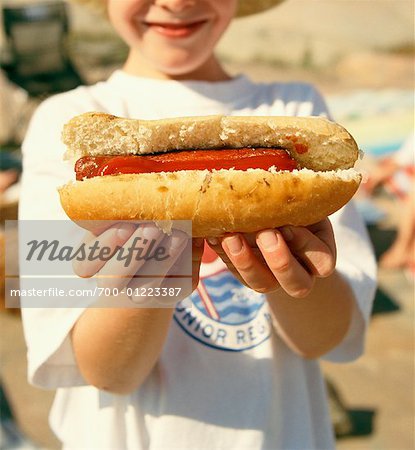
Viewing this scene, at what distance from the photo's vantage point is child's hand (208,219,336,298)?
1543mm

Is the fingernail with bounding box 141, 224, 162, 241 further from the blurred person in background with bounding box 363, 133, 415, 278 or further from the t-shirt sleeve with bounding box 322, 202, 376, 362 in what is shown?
the blurred person in background with bounding box 363, 133, 415, 278

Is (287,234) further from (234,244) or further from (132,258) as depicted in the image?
(132,258)

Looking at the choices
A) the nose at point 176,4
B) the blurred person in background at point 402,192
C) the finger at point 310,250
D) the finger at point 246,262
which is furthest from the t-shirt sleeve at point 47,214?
the blurred person in background at point 402,192

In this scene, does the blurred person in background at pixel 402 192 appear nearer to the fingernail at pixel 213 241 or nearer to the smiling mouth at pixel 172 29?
the smiling mouth at pixel 172 29

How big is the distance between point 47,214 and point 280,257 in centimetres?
76

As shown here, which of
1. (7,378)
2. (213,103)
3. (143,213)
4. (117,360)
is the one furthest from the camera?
(7,378)

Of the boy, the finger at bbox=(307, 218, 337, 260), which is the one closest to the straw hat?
the boy

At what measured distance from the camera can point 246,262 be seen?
1.55 meters

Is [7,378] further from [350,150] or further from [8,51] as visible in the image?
[8,51]

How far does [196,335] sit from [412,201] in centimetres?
554

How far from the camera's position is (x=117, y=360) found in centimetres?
184

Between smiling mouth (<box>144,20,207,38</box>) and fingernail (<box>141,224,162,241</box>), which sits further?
smiling mouth (<box>144,20,207,38</box>)

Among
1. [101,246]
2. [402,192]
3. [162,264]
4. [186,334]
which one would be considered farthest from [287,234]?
[402,192]

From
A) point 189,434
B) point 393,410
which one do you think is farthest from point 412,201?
point 189,434
